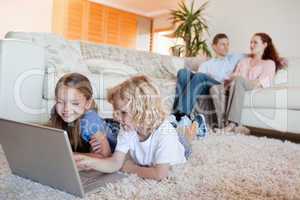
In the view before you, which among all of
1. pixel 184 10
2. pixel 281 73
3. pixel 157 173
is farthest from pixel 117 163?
pixel 184 10

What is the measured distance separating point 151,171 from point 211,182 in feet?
0.64

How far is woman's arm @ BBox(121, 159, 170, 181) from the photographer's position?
945 millimetres

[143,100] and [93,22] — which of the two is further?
[93,22]

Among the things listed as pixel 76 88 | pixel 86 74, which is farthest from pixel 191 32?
pixel 76 88

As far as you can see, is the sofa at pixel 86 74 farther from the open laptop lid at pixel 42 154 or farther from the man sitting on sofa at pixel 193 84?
the open laptop lid at pixel 42 154

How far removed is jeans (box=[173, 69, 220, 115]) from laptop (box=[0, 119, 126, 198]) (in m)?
1.42

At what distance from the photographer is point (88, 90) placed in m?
1.13

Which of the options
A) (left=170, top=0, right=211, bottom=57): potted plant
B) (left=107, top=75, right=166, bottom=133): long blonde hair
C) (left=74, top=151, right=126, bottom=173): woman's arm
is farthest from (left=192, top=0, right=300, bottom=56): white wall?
(left=74, top=151, right=126, bottom=173): woman's arm

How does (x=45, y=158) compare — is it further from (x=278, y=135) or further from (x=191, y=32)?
(x=191, y=32)

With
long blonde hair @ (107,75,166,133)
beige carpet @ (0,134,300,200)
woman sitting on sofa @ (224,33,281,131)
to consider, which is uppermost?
woman sitting on sofa @ (224,33,281,131)

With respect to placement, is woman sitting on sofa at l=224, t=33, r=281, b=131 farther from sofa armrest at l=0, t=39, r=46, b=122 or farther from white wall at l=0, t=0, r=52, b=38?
white wall at l=0, t=0, r=52, b=38

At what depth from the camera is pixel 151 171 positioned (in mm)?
955

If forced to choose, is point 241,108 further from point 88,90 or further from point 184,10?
point 184,10

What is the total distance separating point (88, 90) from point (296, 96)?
1572 millimetres
